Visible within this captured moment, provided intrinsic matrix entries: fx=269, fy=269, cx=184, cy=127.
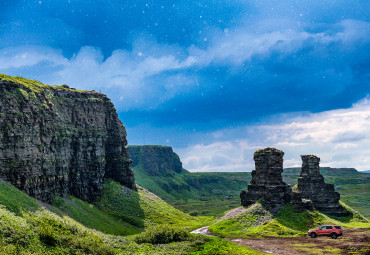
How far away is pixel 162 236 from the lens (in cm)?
5247

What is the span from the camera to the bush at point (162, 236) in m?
51.8

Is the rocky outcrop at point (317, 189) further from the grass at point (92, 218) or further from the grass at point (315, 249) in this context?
the grass at point (92, 218)

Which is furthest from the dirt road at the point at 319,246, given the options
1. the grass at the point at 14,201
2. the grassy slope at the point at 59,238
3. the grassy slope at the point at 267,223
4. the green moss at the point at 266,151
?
the grass at the point at 14,201

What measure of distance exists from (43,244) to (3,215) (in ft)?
23.2

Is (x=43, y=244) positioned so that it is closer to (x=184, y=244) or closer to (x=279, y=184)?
(x=184, y=244)

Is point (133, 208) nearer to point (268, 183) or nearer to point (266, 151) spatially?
point (268, 183)

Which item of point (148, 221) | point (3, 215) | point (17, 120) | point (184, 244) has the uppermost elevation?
point (17, 120)

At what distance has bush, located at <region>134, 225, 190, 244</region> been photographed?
51781mm

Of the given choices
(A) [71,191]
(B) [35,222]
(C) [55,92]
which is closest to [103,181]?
(A) [71,191]

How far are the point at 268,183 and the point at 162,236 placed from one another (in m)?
38.0

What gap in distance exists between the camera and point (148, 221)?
8856 centimetres

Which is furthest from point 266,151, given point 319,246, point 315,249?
point 315,249

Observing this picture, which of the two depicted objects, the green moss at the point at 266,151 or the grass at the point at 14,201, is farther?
the green moss at the point at 266,151

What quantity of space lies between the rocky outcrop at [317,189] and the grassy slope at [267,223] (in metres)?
5.42
